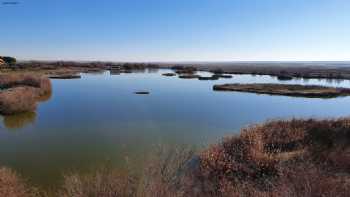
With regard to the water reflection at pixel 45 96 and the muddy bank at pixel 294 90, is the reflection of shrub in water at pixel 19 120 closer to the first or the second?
the water reflection at pixel 45 96

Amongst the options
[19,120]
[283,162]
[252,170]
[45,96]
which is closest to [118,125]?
[19,120]

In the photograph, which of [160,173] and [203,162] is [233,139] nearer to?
[203,162]

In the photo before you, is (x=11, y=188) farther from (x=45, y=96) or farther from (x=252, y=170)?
(x=45, y=96)

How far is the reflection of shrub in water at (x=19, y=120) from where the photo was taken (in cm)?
1960

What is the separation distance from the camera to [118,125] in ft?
63.8

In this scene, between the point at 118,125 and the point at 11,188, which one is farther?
the point at 118,125

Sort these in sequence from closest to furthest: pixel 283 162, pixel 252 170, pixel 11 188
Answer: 1. pixel 11 188
2. pixel 252 170
3. pixel 283 162

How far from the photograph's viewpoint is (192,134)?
57.0ft

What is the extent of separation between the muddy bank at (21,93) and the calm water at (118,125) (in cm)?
107

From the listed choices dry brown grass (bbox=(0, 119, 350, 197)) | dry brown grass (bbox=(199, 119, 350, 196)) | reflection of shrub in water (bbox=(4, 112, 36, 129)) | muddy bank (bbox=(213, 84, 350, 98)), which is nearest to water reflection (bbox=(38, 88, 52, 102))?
reflection of shrub in water (bbox=(4, 112, 36, 129))

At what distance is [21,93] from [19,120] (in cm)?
531

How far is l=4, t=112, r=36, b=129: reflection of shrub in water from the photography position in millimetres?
19605

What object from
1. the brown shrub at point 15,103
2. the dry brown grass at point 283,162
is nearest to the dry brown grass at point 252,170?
the dry brown grass at point 283,162

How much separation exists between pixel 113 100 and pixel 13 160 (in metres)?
18.5
